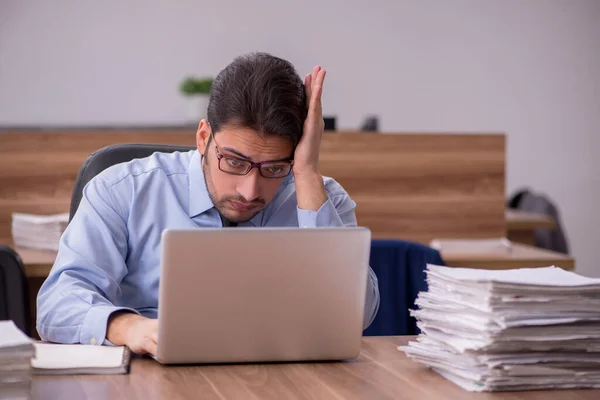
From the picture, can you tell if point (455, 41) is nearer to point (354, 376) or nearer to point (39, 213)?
point (39, 213)

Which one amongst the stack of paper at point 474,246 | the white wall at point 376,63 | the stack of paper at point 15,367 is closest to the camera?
the stack of paper at point 15,367

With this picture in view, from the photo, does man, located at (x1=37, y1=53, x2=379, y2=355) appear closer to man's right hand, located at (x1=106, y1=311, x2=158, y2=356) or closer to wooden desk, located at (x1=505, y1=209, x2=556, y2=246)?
man's right hand, located at (x1=106, y1=311, x2=158, y2=356)

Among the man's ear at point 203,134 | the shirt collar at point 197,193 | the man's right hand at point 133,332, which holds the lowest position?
the man's right hand at point 133,332

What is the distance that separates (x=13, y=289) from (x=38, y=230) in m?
0.75

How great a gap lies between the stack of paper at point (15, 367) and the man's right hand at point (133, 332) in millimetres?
255

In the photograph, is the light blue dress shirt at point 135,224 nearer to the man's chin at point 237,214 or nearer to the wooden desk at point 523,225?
the man's chin at point 237,214

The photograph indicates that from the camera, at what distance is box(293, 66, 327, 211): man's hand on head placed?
1.68m

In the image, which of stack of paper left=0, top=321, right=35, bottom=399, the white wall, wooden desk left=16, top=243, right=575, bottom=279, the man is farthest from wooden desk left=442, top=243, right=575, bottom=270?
the white wall

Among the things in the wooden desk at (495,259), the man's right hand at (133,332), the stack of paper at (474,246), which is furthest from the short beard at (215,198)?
the stack of paper at (474,246)

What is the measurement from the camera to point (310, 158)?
1695 millimetres

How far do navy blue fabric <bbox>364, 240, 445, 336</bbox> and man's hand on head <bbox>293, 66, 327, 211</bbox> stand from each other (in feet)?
1.32

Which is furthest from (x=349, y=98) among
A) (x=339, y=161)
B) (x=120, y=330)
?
(x=120, y=330)

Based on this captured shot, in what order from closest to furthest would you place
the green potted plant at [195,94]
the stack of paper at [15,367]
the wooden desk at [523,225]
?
the stack of paper at [15,367]
the green potted plant at [195,94]
the wooden desk at [523,225]

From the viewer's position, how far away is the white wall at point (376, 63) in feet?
17.0
